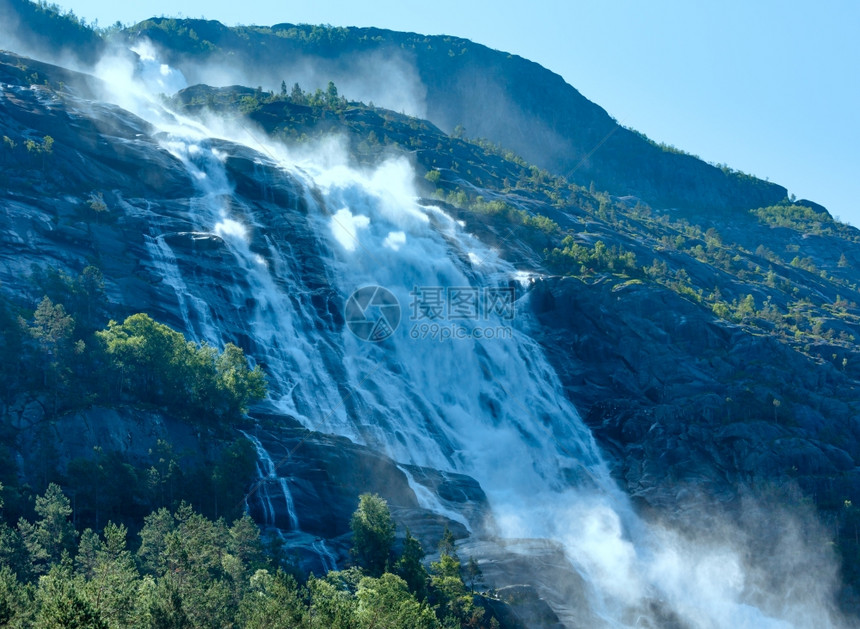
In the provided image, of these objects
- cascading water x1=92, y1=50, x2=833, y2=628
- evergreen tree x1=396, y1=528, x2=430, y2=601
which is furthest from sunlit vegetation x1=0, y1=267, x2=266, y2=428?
evergreen tree x1=396, y1=528, x2=430, y2=601

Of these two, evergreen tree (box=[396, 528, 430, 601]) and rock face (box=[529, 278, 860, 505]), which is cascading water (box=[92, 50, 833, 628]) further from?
evergreen tree (box=[396, 528, 430, 601])

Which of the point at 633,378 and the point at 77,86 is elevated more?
the point at 77,86

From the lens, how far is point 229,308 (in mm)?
102438

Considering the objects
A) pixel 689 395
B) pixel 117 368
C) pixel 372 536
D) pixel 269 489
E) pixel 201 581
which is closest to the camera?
pixel 201 581

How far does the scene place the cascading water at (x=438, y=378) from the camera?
88.1 metres

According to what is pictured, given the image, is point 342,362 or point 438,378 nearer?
point 342,362

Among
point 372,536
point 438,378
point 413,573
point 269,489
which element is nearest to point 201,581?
point 413,573

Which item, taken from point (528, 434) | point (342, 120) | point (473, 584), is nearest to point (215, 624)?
point (473, 584)

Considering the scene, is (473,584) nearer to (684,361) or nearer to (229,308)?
(229,308)

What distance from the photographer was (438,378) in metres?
107

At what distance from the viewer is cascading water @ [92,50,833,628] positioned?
88062mm

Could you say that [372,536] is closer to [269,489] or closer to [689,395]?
[269,489]

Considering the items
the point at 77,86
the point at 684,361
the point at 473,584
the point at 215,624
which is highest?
the point at 77,86

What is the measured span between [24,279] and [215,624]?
55.0 meters
